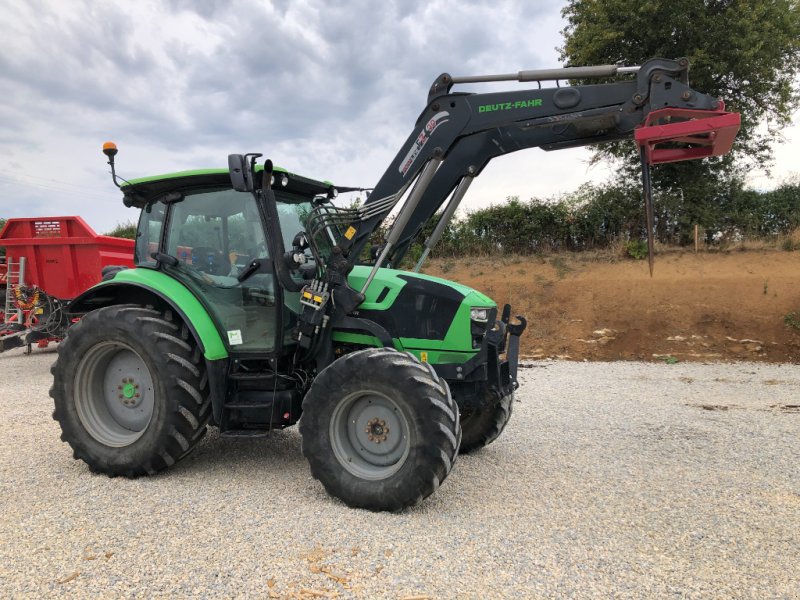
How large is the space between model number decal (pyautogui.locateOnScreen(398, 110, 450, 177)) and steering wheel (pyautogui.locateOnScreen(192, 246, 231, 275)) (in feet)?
5.07

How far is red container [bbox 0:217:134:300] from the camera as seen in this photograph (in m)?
10.4

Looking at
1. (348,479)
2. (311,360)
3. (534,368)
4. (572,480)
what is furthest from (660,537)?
(534,368)

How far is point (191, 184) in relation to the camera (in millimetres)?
4703

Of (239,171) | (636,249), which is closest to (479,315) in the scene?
(239,171)

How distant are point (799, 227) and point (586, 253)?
17.3ft

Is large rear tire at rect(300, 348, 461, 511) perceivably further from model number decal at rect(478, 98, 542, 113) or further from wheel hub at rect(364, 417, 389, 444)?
model number decal at rect(478, 98, 542, 113)

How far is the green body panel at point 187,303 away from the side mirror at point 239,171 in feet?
3.58

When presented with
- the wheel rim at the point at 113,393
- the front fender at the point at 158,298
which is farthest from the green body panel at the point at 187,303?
the wheel rim at the point at 113,393

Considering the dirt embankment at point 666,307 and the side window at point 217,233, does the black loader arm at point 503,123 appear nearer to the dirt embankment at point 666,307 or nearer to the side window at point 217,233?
the side window at point 217,233

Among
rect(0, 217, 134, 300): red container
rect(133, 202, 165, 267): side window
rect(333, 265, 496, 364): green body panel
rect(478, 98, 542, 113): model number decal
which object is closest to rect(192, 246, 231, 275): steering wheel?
rect(133, 202, 165, 267): side window

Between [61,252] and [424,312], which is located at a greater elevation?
[61,252]

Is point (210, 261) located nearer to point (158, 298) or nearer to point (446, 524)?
point (158, 298)

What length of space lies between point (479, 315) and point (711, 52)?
14.1m

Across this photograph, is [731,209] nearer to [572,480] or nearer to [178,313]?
[572,480]
